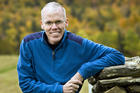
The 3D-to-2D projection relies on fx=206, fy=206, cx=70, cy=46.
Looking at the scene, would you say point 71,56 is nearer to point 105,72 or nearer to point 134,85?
point 105,72

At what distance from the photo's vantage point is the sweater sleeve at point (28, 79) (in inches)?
106

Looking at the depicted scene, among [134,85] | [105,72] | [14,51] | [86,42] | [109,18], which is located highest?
[86,42]

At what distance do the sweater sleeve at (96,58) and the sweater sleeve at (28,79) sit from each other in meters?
0.42

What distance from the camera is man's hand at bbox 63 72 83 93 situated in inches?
105

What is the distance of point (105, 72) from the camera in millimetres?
2869

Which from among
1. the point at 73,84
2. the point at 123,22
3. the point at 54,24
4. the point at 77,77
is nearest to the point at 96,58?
the point at 77,77

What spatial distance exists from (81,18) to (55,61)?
268 feet

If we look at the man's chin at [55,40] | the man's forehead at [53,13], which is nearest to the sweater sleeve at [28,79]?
the man's chin at [55,40]

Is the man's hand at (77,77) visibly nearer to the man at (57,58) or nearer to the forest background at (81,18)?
the man at (57,58)

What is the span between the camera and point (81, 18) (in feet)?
274

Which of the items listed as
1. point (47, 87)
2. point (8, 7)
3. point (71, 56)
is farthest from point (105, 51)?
point (8, 7)

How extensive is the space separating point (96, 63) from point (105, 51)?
0.75 feet

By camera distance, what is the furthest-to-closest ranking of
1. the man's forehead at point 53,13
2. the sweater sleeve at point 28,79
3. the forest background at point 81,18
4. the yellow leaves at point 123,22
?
the yellow leaves at point 123,22 < the forest background at point 81,18 < the sweater sleeve at point 28,79 < the man's forehead at point 53,13

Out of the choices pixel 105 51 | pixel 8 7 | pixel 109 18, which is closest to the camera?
pixel 105 51
